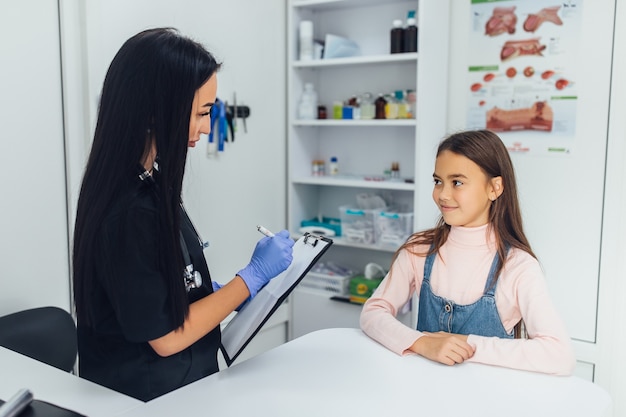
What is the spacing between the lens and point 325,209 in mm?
3164

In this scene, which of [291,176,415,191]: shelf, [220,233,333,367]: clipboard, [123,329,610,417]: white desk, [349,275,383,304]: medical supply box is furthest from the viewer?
[349,275,383,304]: medical supply box

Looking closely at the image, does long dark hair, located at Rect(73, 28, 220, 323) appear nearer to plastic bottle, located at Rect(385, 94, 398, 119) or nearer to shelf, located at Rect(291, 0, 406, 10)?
plastic bottle, located at Rect(385, 94, 398, 119)

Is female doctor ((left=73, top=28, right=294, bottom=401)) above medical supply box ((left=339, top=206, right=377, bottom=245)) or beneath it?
above

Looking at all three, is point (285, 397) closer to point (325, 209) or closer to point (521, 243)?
point (521, 243)

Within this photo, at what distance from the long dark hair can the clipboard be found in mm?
177

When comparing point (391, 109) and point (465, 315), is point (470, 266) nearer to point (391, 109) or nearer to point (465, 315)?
point (465, 315)

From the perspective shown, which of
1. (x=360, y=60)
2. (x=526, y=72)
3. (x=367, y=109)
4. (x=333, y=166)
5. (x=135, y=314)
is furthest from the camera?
(x=333, y=166)

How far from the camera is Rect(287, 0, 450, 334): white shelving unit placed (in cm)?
259

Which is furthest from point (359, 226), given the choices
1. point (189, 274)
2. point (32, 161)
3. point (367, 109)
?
point (189, 274)

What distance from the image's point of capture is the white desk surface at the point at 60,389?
1151 millimetres

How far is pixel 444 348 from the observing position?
4.41ft

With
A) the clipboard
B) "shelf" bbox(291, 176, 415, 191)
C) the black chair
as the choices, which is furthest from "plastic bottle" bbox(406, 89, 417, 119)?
the black chair

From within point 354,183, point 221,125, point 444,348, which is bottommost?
point 444,348

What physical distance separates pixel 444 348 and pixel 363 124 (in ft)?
5.02
